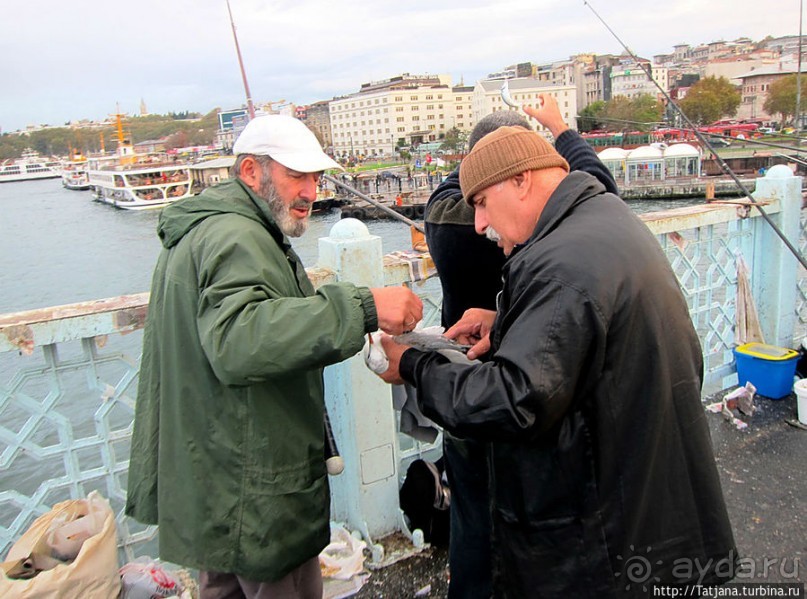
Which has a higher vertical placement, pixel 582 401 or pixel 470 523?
pixel 582 401

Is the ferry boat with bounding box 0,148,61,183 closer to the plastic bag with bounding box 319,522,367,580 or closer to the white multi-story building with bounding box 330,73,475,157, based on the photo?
the white multi-story building with bounding box 330,73,475,157

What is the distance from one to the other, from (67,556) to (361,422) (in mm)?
1202

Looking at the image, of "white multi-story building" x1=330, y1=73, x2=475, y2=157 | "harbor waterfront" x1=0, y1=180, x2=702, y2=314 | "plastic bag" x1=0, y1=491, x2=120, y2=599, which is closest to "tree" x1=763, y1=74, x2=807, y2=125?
"harbor waterfront" x1=0, y1=180, x2=702, y2=314

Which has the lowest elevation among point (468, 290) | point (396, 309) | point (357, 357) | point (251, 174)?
point (357, 357)

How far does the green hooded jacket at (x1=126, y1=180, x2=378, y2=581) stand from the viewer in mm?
1592

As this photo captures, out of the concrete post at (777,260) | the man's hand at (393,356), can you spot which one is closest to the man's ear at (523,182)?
the man's hand at (393,356)

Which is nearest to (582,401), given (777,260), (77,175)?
A: (777,260)

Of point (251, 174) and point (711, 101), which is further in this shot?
point (711, 101)

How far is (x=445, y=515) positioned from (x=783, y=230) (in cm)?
333

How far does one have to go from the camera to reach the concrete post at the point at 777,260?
4.32 m

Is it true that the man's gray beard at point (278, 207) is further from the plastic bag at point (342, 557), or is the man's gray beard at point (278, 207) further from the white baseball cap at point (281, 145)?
the plastic bag at point (342, 557)

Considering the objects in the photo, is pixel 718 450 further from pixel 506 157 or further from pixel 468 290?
pixel 506 157

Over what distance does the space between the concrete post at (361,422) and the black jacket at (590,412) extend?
108cm

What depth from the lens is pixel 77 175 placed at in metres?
115
